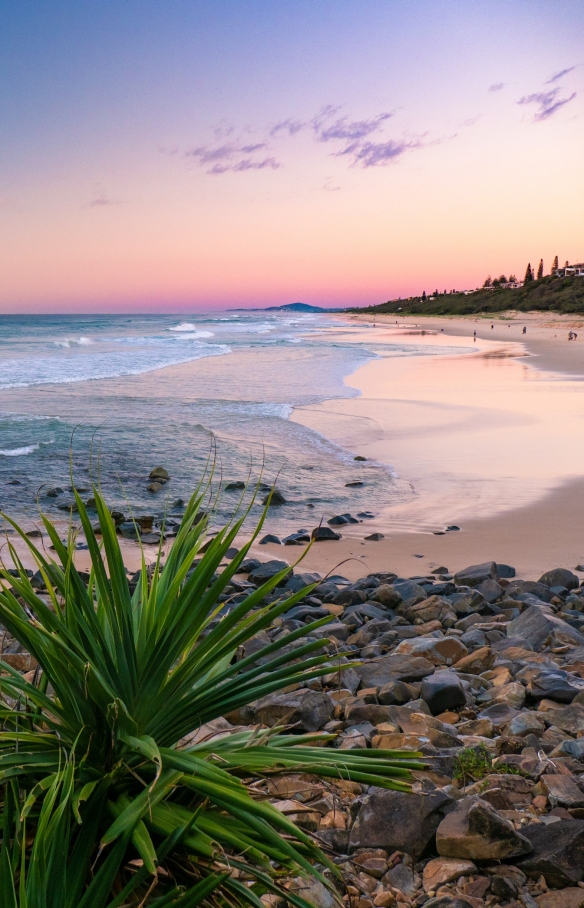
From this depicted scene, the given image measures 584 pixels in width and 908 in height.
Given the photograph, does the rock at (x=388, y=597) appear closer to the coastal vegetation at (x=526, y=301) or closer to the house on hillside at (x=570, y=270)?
the coastal vegetation at (x=526, y=301)

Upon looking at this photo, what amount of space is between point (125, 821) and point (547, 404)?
785 inches

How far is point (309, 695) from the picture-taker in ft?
13.3

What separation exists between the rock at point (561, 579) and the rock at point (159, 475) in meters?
7.04

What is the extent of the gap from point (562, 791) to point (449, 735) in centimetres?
67

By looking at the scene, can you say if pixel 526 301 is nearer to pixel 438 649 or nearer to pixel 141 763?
pixel 438 649

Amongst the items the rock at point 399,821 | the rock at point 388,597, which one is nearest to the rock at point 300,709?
the rock at point 399,821

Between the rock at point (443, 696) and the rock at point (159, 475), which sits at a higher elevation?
the rock at point (443, 696)

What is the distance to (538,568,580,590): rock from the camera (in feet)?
23.2

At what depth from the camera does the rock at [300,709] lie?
394cm

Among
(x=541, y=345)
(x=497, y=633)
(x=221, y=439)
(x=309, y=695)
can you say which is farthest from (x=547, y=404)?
(x=541, y=345)

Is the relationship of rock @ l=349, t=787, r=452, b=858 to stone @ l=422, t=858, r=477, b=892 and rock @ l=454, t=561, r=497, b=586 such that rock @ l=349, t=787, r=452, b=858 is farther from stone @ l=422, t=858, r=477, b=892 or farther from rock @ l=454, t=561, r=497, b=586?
rock @ l=454, t=561, r=497, b=586

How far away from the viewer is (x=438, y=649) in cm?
512

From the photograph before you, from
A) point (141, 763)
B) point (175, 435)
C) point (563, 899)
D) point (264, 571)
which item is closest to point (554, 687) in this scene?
point (563, 899)

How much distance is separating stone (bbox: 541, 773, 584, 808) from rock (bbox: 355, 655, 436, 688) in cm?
146
